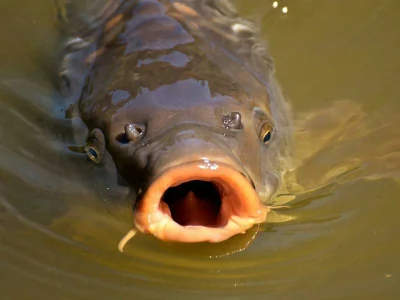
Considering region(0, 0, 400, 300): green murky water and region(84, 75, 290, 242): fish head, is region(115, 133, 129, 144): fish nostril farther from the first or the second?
region(0, 0, 400, 300): green murky water

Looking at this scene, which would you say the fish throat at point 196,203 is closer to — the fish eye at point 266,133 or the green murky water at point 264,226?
the green murky water at point 264,226

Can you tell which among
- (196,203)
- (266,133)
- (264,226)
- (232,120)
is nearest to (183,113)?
(232,120)

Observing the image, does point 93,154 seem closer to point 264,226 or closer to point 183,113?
point 183,113

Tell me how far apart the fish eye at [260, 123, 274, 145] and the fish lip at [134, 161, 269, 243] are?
39 centimetres

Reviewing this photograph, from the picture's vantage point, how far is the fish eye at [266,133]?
2.91 meters

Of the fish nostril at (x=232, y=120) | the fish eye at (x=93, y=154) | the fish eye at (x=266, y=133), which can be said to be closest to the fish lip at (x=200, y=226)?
the fish nostril at (x=232, y=120)

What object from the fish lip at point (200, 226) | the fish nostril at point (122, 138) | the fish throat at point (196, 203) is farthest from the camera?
the fish nostril at point (122, 138)

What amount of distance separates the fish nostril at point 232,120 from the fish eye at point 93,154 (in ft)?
1.87

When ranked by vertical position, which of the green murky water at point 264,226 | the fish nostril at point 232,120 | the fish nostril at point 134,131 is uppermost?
the fish nostril at point 232,120

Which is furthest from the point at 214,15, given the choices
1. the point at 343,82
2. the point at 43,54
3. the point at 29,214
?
the point at 29,214

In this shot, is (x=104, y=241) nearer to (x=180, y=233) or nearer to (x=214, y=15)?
(x=180, y=233)

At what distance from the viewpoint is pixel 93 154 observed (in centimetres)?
296

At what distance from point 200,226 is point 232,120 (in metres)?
0.44

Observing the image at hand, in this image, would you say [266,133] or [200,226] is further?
[266,133]
